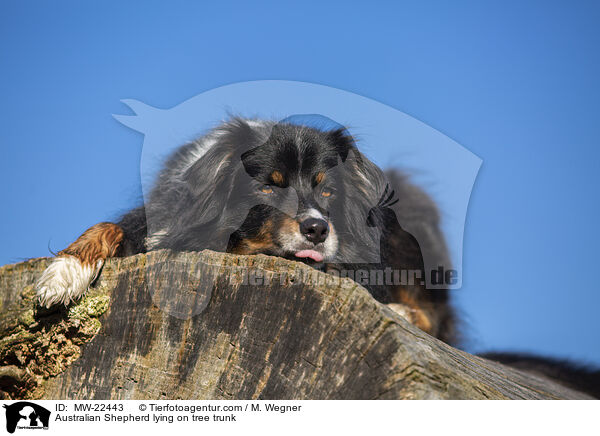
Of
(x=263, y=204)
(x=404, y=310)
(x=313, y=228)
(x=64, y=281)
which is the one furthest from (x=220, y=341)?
(x=404, y=310)

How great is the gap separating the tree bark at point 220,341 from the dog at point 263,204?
576mm

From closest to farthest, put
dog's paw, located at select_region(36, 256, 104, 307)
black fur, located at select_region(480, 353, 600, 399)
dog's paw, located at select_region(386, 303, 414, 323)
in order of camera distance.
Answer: dog's paw, located at select_region(36, 256, 104, 307), black fur, located at select_region(480, 353, 600, 399), dog's paw, located at select_region(386, 303, 414, 323)

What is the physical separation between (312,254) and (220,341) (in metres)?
1.60

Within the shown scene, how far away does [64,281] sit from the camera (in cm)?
Result: 274

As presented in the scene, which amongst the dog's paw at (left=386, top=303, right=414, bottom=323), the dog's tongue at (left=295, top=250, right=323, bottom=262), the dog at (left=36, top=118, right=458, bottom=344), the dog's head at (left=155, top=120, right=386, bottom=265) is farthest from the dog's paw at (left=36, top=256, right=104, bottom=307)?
the dog's paw at (left=386, top=303, right=414, bottom=323)

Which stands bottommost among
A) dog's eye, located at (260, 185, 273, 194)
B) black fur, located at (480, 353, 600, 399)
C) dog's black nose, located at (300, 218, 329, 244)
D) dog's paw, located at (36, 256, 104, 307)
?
black fur, located at (480, 353, 600, 399)

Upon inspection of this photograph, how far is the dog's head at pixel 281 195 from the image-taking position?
3.65 m

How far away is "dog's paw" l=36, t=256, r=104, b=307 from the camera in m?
2.70

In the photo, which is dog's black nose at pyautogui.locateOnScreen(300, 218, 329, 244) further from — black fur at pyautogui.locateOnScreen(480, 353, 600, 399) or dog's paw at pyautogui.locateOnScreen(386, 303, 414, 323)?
black fur at pyautogui.locateOnScreen(480, 353, 600, 399)

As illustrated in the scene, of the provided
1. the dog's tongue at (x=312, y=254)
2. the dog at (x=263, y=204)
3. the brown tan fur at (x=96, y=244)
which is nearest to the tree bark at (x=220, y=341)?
the brown tan fur at (x=96, y=244)

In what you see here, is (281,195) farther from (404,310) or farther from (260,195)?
→ (404,310)
